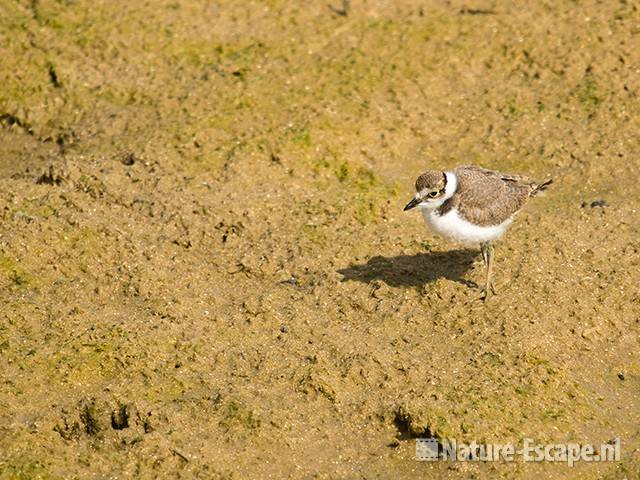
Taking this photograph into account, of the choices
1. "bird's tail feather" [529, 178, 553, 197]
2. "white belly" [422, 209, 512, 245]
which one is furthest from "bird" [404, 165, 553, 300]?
"bird's tail feather" [529, 178, 553, 197]

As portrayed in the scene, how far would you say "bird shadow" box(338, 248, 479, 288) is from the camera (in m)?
8.08

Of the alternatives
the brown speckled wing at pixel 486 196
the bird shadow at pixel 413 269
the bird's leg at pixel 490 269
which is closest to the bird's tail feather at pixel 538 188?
the brown speckled wing at pixel 486 196

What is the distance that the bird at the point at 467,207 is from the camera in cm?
768

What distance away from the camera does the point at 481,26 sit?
1098 cm

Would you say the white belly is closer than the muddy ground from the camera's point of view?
No

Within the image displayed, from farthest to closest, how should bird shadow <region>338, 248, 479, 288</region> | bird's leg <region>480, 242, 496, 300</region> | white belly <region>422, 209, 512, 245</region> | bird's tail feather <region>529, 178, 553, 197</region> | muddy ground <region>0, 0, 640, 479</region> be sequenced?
bird's tail feather <region>529, 178, 553, 197</region>, bird shadow <region>338, 248, 479, 288</region>, bird's leg <region>480, 242, 496, 300</region>, white belly <region>422, 209, 512, 245</region>, muddy ground <region>0, 0, 640, 479</region>

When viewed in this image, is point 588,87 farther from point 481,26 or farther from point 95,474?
point 95,474

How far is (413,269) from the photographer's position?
27.0 feet

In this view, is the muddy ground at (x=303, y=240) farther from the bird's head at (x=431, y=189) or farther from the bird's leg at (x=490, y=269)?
the bird's head at (x=431, y=189)

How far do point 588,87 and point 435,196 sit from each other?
336 centimetres

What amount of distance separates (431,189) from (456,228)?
0.35m

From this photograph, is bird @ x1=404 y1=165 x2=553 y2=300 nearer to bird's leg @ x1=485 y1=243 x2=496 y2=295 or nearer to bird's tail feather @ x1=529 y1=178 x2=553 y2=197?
bird's leg @ x1=485 y1=243 x2=496 y2=295

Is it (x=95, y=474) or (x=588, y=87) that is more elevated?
(x=588, y=87)

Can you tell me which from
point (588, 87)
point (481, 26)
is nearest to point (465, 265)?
point (588, 87)
